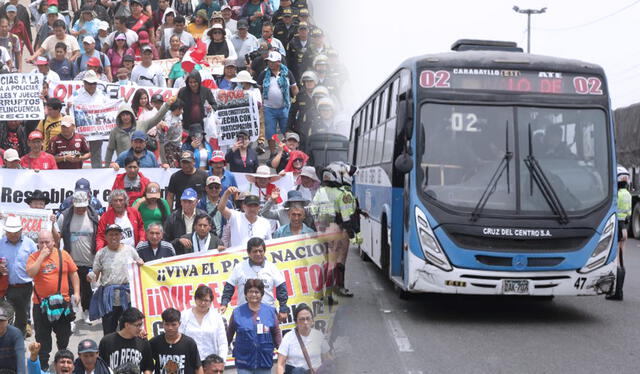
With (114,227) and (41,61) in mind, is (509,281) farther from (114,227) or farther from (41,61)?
(41,61)

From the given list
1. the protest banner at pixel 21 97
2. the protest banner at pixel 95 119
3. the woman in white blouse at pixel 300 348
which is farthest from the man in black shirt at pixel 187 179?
the woman in white blouse at pixel 300 348

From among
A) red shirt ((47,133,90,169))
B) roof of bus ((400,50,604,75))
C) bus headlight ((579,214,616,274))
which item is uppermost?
roof of bus ((400,50,604,75))

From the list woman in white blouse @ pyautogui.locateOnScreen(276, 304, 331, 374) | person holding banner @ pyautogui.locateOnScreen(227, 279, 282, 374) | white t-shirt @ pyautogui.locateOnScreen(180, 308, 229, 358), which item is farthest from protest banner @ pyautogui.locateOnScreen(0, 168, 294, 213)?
woman in white blouse @ pyautogui.locateOnScreen(276, 304, 331, 374)

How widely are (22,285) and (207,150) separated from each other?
3.15 m

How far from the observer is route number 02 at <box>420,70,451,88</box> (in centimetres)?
856

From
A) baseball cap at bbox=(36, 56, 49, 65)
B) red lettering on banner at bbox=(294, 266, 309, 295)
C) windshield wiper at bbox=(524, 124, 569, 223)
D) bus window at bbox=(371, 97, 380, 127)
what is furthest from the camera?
baseball cap at bbox=(36, 56, 49, 65)

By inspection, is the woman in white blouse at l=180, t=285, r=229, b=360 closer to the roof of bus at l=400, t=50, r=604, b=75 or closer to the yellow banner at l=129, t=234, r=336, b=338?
the yellow banner at l=129, t=234, r=336, b=338

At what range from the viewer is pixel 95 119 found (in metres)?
12.2

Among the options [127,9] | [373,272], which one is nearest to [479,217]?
[373,272]

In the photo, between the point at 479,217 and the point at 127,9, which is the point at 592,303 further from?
the point at 127,9

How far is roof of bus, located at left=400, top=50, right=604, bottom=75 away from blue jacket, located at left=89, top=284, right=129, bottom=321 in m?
3.64

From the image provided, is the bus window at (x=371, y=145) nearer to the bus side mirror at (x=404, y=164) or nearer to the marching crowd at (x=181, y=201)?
the marching crowd at (x=181, y=201)

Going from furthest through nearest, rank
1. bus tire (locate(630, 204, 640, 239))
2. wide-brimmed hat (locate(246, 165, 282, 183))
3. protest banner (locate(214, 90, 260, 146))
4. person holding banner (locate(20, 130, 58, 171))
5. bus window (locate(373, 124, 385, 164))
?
1. bus tire (locate(630, 204, 640, 239))
2. protest banner (locate(214, 90, 260, 146))
3. person holding banner (locate(20, 130, 58, 171))
4. bus window (locate(373, 124, 385, 164))
5. wide-brimmed hat (locate(246, 165, 282, 183))

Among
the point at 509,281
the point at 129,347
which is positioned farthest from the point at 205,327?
the point at 509,281
